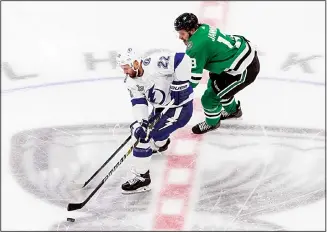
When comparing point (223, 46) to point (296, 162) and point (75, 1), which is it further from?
point (75, 1)

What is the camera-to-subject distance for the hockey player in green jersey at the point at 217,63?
14.3 feet

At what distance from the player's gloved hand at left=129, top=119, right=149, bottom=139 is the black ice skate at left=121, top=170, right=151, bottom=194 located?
0.33 m

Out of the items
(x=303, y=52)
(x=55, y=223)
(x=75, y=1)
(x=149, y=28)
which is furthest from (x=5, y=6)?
(x=55, y=223)

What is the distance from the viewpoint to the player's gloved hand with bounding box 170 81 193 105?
162 inches

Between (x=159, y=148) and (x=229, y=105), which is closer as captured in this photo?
(x=159, y=148)

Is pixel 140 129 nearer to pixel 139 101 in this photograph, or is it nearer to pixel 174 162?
pixel 139 101

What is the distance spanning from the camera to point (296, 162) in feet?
14.9

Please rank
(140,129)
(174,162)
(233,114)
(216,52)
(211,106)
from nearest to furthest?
1. (140,129)
2. (216,52)
3. (174,162)
4. (211,106)
5. (233,114)

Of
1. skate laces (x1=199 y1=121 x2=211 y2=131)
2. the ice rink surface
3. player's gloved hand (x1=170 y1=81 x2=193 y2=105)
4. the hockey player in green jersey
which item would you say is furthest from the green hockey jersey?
the ice rink surface

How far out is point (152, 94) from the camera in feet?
13.6

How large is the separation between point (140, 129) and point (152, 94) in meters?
0.25

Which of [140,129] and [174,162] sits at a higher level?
[140,129]

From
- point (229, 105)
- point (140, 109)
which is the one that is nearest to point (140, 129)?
point (140, 109)

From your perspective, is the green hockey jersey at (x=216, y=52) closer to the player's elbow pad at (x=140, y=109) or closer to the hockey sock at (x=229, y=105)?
the hockey sock at (x=229, y=105)
